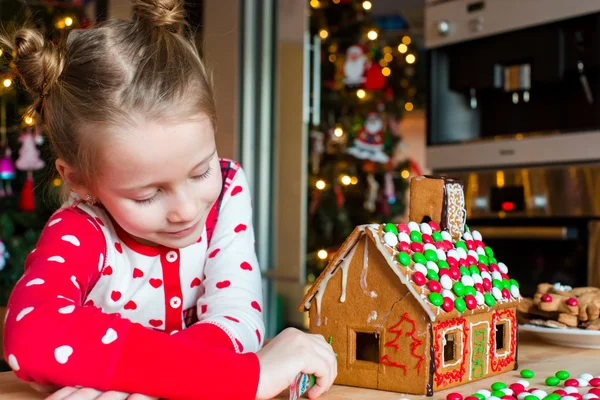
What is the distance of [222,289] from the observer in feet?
3.21

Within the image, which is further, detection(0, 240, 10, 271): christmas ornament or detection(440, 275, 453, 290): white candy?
detection(0, 240, 10, 271): christmas ornament

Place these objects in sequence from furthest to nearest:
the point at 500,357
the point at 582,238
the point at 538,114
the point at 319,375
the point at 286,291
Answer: the point at 286,291, the point at 538,114, the point at 582,238, the point at 500,357, the point at 319,375

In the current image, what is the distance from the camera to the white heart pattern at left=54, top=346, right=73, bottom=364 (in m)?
0.66

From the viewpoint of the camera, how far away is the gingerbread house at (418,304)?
0.73 meters

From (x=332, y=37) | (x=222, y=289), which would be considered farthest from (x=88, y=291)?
(x=332, y=37)

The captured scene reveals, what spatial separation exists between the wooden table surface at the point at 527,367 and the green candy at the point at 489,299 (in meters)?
0.08

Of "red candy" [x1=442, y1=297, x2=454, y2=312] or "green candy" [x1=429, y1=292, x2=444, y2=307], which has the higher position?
"green candy" [x1=429, y1=292, x2=444, y2=307]

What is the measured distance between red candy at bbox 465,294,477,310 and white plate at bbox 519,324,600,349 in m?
0.30

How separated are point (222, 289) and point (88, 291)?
177mm

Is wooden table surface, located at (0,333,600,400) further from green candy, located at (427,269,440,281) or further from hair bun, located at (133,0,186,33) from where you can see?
hair bun, located at (133,0,186,33)

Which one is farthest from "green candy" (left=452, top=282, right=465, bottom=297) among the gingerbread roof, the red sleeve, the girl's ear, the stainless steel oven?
the stainless steel oven

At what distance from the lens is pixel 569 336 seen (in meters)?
1.01

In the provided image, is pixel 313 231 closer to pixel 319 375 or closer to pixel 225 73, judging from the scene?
pixel 225 73

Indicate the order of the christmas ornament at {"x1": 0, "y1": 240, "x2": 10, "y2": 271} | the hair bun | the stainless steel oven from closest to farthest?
the hair bun < the stainless steel oven < the christmas ornament at {"x1": 0, "y1": 240, "x2": 10, "y2": 271}
